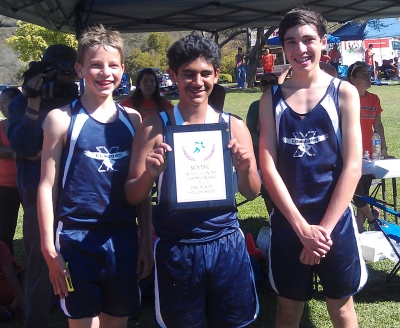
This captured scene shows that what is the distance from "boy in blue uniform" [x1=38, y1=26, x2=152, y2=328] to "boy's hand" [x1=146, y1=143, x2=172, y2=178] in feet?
0.84

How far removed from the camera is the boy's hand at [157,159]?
215cm

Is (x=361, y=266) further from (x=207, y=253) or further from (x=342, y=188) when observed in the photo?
(x=207, y=253)

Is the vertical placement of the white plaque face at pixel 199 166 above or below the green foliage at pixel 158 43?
below

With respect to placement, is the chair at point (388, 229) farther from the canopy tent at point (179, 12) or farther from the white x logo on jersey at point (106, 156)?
the canopy tent at point (179, 12)

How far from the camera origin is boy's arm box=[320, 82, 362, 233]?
7.88 ft

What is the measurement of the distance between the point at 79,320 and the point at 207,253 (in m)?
0.67

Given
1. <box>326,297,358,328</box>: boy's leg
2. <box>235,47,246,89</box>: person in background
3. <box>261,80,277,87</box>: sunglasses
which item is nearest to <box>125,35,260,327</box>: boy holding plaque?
<box>326,297,358,328</box>: boy's leg

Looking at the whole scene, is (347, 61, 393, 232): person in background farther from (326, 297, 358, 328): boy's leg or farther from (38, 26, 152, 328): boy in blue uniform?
(38, 26, 152, 328): boy in blue uniform

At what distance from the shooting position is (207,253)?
2.31 metres

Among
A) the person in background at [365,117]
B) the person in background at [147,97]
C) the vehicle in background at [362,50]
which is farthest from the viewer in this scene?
the vehicle in background at [362,50]

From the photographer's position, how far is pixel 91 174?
2.34 m

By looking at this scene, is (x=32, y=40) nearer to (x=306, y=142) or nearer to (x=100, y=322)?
(x=100, y=322)

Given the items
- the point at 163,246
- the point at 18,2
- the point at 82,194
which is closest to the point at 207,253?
the point at 163,246

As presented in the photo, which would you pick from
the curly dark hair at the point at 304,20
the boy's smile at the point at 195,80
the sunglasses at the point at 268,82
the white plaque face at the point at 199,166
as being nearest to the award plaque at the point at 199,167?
the white plaque face at the point at 199,166
